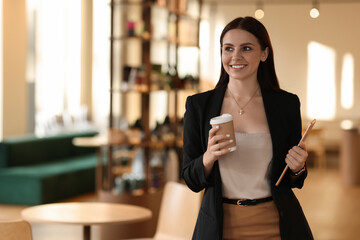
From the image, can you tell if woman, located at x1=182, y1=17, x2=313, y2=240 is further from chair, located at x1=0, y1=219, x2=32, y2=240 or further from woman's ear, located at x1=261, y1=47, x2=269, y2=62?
chair, located at x1=0, y1=219, x2=32, y2=240

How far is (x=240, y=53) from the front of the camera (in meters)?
2.05

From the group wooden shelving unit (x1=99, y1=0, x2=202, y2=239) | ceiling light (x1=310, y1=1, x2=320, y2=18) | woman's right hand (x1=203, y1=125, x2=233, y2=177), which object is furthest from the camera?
wooden shelving unit (x1=99, y1=0, x2=202, y2=239)

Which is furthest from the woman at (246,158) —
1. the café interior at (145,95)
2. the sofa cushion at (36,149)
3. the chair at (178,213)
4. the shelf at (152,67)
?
the sofa cushion at (36,149)

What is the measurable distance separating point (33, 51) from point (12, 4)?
1132mm

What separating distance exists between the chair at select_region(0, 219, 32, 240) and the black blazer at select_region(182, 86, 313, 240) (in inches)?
29.8

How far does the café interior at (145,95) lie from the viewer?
4.67 metres

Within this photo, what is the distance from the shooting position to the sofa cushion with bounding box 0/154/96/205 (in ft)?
26.6

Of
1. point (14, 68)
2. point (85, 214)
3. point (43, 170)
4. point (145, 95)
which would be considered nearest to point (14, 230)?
point (85, 214)

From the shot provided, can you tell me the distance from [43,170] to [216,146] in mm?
6933

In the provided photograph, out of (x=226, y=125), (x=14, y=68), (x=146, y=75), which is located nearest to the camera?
(x=226, y=125)

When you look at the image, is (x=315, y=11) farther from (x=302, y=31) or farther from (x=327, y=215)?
(x=327, y=215)

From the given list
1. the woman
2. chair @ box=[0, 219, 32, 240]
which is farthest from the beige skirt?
chair @ box=[0, 219, 32, 240]

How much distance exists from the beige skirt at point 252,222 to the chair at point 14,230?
2.90 feet

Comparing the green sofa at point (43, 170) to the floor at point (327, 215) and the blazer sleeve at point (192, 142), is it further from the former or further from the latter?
the blazer sleeve at point (192, 142)
